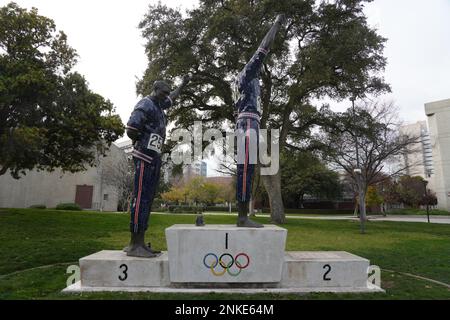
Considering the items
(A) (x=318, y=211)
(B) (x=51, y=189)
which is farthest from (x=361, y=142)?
(B) (x=51, y=189)

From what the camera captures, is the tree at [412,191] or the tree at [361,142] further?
the tree at [412,191]

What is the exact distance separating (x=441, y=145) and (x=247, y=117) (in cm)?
5248

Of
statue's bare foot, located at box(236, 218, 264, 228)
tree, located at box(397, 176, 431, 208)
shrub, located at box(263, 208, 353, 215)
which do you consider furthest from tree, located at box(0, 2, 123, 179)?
tree, located at box(397, 176, 431, 208)

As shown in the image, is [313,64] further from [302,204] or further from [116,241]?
[302,204]

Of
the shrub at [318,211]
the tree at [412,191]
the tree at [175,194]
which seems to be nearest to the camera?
the shrub at [318,211]

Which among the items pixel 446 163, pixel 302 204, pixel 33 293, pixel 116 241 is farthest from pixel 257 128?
pixel 446 163

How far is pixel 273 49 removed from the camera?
17.5 m

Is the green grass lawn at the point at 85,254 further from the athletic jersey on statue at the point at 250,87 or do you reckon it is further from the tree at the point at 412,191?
the tree at the point at 412,191

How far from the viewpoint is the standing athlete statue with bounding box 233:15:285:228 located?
5.85 metres

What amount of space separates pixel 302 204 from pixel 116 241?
39.4 m

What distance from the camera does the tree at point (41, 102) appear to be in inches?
515

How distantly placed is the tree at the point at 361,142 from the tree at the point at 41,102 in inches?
524

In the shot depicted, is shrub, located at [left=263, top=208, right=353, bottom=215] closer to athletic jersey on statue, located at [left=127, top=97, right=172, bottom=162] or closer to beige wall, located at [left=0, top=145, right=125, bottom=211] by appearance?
beige wall, located at [left=0, top=145, right=125, bottom=211]

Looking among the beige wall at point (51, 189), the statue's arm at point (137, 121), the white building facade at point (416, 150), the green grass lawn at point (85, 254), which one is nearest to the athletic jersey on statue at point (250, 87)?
the statue's arm at point (137, 121)
